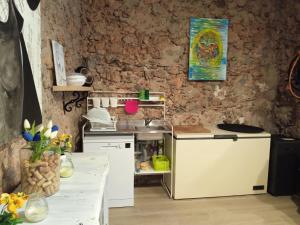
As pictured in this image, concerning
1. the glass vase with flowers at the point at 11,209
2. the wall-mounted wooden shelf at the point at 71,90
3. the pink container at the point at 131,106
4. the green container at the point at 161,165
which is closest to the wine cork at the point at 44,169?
the glass vase with flowers at the point at 11,209

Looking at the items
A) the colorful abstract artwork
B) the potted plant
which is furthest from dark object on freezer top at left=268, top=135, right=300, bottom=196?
the potted plant

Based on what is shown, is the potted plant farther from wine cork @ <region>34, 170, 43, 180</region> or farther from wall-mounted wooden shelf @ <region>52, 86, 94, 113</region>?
wall-mounted wooden shelf @ <region>52, 86, 94, 113</region>

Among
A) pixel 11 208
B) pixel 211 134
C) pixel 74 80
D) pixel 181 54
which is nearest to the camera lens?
pixel 11 208

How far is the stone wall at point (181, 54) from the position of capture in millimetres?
3051

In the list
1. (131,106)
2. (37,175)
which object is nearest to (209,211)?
(131,106)

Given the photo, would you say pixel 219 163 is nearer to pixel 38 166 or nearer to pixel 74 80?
pixel 74 80

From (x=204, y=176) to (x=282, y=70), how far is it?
183cm

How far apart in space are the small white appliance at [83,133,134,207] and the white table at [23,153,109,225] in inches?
39.0

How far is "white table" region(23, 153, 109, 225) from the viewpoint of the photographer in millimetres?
948

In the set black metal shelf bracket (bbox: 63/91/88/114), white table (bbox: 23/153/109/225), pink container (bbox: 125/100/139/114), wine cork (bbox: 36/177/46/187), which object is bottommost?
white table (bbox: 23/153/109/225)

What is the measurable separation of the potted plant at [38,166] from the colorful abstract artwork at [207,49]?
2.38 m

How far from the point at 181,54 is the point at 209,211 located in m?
1.91

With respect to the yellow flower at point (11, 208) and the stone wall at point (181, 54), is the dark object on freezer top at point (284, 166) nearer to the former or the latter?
the stone wall at point (181, 54)

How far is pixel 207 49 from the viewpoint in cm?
321
